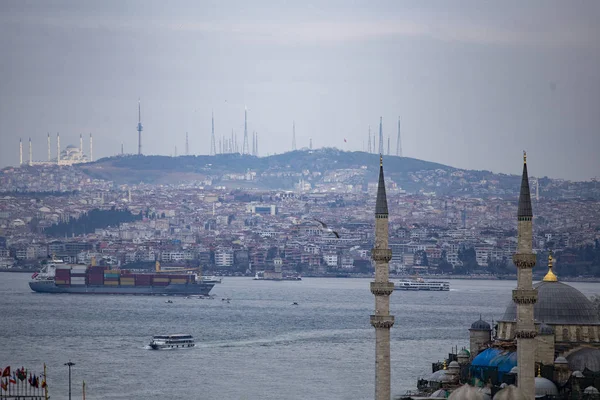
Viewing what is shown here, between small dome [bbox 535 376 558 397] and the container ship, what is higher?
the container ship

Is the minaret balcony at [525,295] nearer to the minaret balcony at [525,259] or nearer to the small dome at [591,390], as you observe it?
the minaret balcony at [525,259]

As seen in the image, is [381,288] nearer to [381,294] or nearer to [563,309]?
[381,294]

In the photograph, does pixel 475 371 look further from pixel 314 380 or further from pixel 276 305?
pixel 276 305

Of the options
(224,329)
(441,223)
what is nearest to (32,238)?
(441,223)

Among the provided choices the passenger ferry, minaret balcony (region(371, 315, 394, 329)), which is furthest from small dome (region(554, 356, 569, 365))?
the passenger ferry

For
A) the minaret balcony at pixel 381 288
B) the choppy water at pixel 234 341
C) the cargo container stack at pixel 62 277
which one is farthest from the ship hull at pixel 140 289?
the minaret balcony at pixel 381 288

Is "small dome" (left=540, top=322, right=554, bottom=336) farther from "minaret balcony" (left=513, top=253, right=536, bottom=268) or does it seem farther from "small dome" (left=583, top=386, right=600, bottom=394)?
"minaret balcony" (left=513, top=253, right=536, bottom=268)
